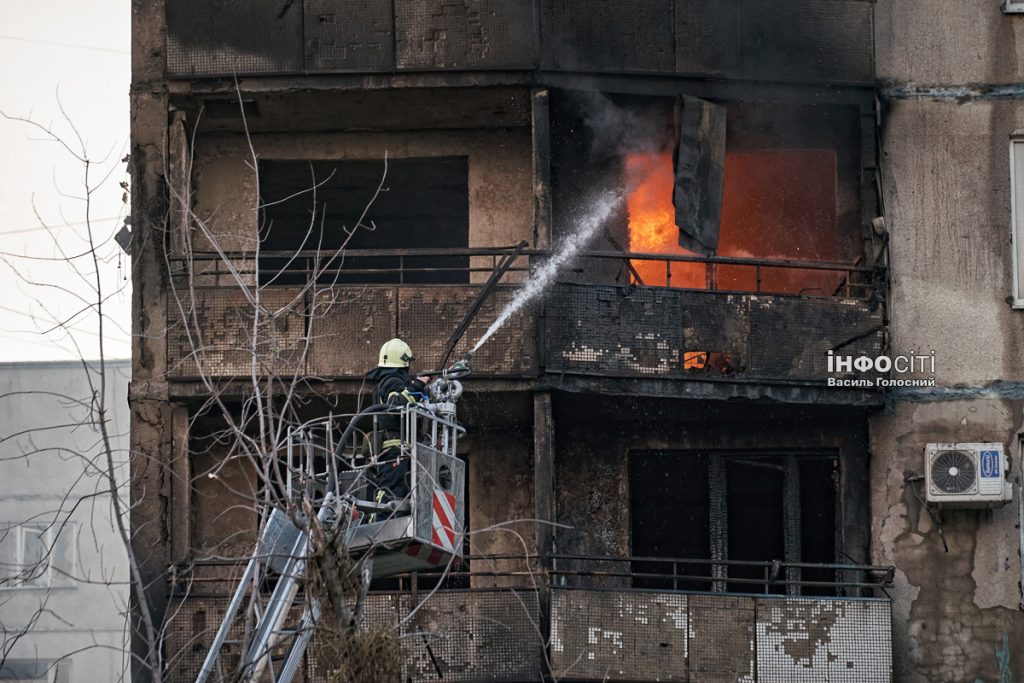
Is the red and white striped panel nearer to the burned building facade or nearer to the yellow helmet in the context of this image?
the yellow helmet

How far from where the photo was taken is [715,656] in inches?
726

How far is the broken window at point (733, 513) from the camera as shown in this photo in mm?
20188

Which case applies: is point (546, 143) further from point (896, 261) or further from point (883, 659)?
point (883, 659)

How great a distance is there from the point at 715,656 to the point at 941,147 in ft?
18.6

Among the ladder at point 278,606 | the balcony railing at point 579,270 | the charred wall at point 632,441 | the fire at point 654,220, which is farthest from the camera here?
the fire at point 654,220

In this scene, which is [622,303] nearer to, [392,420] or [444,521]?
[392,420]

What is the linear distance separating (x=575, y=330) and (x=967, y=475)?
404 centimetres

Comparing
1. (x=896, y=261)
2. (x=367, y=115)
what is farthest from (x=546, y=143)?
(x=896, y=261)

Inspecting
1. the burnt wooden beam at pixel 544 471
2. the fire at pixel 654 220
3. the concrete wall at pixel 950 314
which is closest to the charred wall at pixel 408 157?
the fire at pixel 654 220

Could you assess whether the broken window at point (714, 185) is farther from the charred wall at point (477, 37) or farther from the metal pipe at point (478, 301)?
the metal pipe at point (478, 301)

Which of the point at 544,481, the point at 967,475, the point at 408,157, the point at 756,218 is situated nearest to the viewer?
the point at 967,475

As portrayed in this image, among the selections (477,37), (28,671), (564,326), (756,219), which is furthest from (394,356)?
(28,671)

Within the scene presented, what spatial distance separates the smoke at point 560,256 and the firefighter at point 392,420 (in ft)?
8.18

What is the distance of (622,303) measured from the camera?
19.1m
